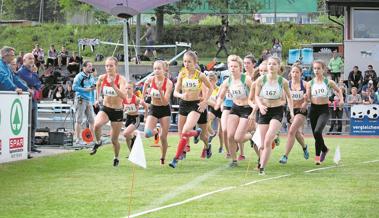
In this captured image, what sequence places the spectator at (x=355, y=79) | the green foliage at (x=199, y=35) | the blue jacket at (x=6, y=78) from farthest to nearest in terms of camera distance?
the green foliage at (x=199, y=35), the spectator at (x=355, y=79), the blue jacket at (x=6, y=78)

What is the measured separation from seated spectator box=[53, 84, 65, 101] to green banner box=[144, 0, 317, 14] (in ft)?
61.3

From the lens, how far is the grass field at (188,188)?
38.5 feet

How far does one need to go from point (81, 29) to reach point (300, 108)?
41.6 meters

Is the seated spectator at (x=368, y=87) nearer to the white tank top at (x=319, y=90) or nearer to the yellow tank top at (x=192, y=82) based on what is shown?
the white tank top at (x=319, y=90)

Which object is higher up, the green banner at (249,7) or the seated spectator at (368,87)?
the green banner at (249,7)

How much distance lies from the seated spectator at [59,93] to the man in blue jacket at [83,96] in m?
9.81

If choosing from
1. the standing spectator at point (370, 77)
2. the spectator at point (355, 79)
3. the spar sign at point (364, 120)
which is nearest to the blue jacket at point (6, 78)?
the spar sign at point (364, 120)

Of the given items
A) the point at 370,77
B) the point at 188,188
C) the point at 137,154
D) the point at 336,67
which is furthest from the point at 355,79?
the point at 137,154

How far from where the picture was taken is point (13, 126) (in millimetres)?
19047

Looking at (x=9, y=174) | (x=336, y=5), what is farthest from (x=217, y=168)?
(x=336, y=5)

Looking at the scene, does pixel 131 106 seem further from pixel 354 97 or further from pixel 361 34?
pixel 361 34

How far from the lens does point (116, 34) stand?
57.0 metres

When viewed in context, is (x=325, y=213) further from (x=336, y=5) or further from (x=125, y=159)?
(x=336, y=5)

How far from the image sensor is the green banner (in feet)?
175
